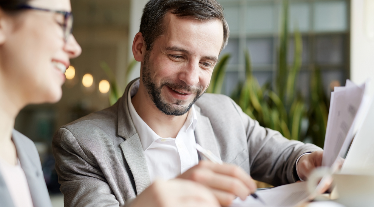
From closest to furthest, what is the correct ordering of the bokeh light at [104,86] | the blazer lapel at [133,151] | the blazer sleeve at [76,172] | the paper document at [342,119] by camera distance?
the paper document at [342,119], the blazer sleeve at [76,172], the blazer lapel at [133,151], the bokeh light at [104,86]

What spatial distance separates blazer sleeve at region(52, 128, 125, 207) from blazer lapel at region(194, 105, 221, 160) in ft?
1.39

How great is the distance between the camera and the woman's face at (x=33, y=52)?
0.40 m

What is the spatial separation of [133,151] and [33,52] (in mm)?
679

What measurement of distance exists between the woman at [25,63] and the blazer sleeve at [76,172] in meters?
0.43

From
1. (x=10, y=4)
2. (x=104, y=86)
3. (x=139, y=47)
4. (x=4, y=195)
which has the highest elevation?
(x=10, y=4)

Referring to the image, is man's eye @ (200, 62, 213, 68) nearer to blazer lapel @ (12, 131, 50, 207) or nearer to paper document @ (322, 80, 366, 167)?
paper document @ (322, 80, 366, 167)

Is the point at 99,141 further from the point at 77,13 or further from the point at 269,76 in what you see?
the point at 77,13

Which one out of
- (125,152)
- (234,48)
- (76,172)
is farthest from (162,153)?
(234,48)

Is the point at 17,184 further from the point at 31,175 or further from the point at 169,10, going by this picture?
the point at 169,10

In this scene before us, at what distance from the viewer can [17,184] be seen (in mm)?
449

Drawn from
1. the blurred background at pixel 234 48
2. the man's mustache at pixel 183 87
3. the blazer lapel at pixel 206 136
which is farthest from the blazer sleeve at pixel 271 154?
the blurred background at pixel 234 48

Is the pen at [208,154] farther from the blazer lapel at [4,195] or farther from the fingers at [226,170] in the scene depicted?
the blazer lapel at [4,195]

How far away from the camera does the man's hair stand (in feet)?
3.48

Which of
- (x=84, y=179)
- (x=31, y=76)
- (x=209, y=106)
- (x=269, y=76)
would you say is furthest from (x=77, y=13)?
(x=31, y=76)
